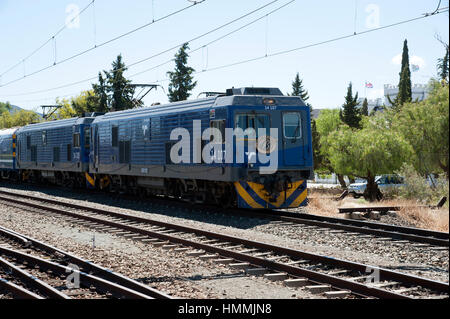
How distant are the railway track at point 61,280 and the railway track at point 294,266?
80.9 inches

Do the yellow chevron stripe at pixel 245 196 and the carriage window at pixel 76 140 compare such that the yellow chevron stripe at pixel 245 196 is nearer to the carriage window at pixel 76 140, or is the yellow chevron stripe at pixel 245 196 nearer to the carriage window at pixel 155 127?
the carriage window at pixel 155 127

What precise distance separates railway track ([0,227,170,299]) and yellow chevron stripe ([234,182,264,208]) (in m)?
6.16

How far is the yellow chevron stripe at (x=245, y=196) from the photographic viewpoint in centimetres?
1520

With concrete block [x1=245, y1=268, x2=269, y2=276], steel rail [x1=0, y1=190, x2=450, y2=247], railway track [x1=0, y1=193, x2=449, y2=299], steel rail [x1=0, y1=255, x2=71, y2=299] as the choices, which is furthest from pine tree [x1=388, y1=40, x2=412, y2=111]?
steel rail [x1=0, y1=255, x2=71, y2=299]

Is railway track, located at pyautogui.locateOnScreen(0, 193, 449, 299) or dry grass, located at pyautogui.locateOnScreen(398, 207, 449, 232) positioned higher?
dry grass, located at pyautogui.locateOnScreen(398, 207, 449, 232)

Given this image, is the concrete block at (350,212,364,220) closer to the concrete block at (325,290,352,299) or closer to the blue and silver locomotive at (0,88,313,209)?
the blue and silver locomotive at (0,88,313,209)

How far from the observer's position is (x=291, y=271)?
8281 mm

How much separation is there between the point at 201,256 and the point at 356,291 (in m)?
3.48

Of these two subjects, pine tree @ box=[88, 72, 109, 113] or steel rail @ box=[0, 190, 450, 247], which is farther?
pine tree @ box=[88, 72, 109, 113]

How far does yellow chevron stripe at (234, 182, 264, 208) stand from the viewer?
49.9 feet

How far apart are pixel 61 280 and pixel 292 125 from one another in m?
9.50

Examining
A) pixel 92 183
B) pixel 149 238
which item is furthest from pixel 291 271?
pixel 92 183

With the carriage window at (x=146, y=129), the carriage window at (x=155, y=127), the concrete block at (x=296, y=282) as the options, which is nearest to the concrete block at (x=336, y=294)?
the concrete block at (x=296, y=282)
